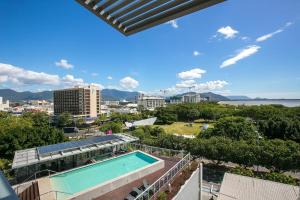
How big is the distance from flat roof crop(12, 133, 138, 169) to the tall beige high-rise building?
56.8m

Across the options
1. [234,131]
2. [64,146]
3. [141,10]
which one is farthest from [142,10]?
[234,131]

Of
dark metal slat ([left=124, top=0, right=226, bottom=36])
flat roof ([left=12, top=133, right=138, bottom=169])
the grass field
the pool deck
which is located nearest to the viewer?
dark metal slat ([left=124, top=0, right=226, bottom=36])

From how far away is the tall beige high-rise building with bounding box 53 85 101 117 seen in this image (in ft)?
223

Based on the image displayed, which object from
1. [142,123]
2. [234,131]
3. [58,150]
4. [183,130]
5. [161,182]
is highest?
[58,150]

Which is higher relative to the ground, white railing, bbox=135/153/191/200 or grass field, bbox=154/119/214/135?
white railing, bbox=135/153/191/200

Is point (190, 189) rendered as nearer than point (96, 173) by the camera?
Yes

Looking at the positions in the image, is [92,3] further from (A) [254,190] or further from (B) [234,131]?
(B) [234,131]

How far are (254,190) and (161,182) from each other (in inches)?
300

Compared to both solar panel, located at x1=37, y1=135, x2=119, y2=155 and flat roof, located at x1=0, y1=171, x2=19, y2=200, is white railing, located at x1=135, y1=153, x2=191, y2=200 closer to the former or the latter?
flat roof, located at x1=0, y1=171, x2=19, y2=200

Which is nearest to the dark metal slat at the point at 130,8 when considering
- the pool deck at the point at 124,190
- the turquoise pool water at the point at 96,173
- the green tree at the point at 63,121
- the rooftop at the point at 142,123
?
the pool deck at the point at 124,190

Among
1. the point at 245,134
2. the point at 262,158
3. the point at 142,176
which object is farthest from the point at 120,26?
the point at 245,134

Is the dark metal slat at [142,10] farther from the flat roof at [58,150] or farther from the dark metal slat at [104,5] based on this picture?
the flat roof at [58,150]

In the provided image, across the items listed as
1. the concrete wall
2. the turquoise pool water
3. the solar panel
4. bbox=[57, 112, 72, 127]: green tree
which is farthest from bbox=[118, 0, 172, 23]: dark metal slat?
bbox=[57, 112, 72, 127]: green tree

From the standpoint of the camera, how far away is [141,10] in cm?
214
